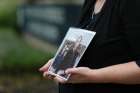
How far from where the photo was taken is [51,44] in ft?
38.4

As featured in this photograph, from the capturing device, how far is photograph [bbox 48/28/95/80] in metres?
2.50

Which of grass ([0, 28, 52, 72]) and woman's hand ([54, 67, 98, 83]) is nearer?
woman's hand ([54, 67, 98, 83])

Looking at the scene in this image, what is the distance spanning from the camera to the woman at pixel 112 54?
2381 mm

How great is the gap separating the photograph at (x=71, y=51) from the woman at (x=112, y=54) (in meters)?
0.03

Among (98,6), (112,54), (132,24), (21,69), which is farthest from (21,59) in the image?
(132,24)

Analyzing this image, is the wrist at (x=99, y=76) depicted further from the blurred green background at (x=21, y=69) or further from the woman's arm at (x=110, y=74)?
the blurred green background at (x=21, y=69)

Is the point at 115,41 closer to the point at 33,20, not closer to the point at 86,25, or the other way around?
the point at 86,25

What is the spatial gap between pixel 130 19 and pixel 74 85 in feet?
1.37

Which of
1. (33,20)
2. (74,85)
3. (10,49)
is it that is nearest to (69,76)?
(74,85)

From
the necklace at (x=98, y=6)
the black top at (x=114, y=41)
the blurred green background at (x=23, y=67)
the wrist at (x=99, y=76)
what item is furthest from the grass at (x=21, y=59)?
the wrist at (x=99, y=76)

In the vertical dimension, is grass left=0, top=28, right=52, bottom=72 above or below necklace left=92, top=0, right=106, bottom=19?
below

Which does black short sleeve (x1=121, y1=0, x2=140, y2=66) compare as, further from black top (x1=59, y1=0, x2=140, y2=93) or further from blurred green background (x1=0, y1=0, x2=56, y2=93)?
blurred green background (x1=0, y1=0, x2=56, y2=93)

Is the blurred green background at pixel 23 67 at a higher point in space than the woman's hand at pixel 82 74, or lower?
lower

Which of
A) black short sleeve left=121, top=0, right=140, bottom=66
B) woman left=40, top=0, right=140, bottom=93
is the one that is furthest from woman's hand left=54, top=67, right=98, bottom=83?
black short sleeve left=121, top=0, right=140, bottom=66
